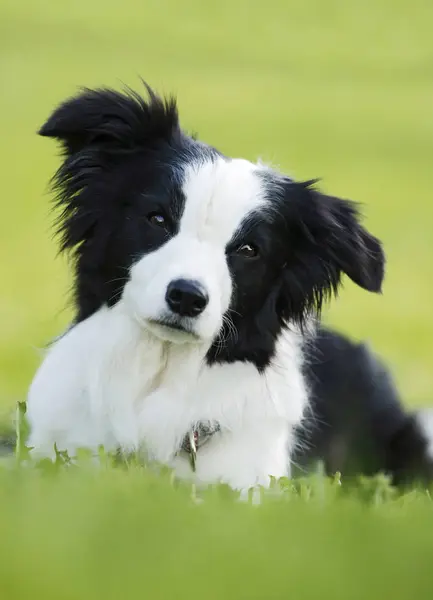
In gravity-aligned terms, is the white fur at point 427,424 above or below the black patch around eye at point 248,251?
below

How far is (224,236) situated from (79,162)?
920 millimetres

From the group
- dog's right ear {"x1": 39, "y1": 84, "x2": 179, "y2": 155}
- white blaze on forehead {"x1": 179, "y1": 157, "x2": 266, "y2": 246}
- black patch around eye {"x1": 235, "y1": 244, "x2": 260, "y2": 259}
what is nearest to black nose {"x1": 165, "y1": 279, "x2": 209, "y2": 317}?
white blaze on forehead {"x1": 179, "y1": 157, "x2": 266, "y2": 246}

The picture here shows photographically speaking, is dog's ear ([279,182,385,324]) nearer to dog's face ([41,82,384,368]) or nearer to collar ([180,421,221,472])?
dog's face ([41,82,384,368])

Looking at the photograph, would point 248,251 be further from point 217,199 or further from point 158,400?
point 158,400

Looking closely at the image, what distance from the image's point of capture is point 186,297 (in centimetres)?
400

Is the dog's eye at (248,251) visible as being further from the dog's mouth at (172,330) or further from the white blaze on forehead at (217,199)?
the dog's mouth at (172,330)

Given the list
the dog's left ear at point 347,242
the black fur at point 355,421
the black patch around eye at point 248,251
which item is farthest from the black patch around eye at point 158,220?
Answer: the black fur at point 355,421

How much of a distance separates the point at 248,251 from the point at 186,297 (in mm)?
541

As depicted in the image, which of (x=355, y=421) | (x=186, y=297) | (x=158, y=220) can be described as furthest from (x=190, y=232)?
(x=355, y=421)

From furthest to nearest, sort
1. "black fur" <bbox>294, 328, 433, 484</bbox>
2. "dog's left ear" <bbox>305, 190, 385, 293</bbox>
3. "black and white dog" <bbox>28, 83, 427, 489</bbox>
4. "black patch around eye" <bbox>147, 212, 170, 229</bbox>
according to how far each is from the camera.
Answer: "black fur" <bbox>294, 328, 433, 484</bbox>, "dog's left ear" <bbox>305, 190, 385, 293</bbox>, "black and white dog" <bbox>28, 83, 427, 489</bbox>, "black patch around eye" <bbox>147, 212, 170, 229</bbox>

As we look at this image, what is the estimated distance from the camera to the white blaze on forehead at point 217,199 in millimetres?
4207

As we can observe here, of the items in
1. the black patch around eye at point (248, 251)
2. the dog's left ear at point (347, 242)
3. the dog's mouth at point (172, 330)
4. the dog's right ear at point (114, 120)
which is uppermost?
the dog's right ear at point (114, 120)

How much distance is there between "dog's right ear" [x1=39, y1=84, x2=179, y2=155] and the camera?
4551mm

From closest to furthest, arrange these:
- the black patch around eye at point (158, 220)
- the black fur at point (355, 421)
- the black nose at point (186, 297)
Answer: the black nose at point (186, 297), the black patch around eye at point (158, 220), the black fur at point (355, 421)
